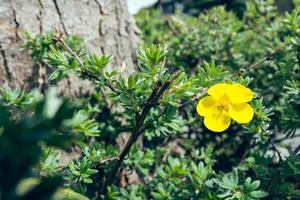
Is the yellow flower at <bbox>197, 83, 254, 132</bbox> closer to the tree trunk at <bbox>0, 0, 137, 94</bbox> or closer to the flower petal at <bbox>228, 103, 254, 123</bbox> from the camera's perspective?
the flower petal at <bbox>228, 103, 254, 123</bbox>

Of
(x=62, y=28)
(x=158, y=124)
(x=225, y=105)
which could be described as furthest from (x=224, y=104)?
(x=62, y=28)

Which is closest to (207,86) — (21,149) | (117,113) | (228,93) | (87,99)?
(228,93)

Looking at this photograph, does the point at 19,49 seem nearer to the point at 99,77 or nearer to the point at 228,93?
the point at 99,77

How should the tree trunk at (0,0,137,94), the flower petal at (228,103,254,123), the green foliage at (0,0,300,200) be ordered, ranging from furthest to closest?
the tree trunk at (0,0,137,94) < the flower petal at (228,103,254,123) < the green foliage at (0,0,300,200)

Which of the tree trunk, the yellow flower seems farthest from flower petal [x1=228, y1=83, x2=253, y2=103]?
the tree trunk

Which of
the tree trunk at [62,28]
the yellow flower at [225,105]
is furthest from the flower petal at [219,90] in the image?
the tree trunk at [62,28]

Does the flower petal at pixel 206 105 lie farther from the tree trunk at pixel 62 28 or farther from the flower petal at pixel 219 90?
the tree trunk at pixel 62 28
